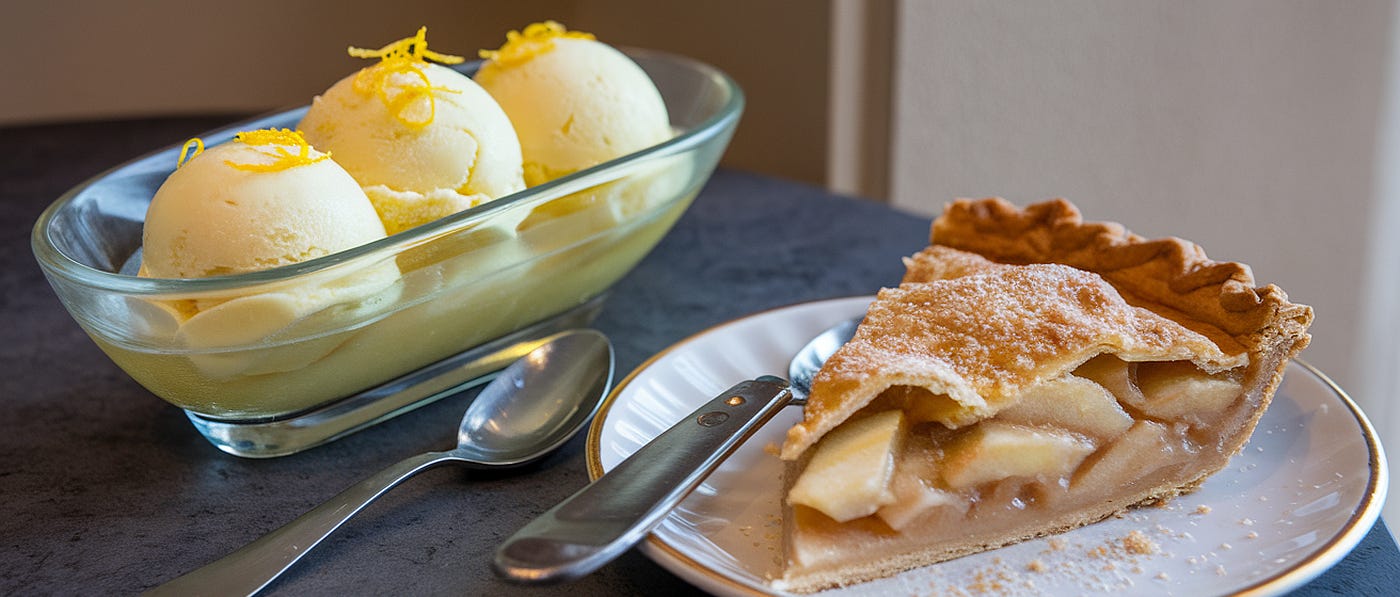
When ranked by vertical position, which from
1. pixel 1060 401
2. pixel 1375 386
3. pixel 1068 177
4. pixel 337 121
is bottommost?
pixel 1375 386

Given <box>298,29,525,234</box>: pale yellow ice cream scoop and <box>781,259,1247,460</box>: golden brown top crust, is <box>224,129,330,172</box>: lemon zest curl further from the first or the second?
<box>781,259,1247,460</box>: golden brown top crust

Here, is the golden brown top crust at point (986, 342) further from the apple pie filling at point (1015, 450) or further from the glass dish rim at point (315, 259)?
the glass dish rim at point (315, 259)

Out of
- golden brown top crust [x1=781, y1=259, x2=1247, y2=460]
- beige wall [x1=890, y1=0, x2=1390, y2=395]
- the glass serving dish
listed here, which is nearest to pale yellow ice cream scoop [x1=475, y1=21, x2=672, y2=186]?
the glass serving dish

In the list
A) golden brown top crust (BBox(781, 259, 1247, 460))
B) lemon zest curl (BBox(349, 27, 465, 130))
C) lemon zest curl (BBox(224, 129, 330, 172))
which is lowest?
golden brown top crust (BBox(781, 259, 1247, 460))

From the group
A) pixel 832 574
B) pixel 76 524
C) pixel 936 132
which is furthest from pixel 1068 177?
pixel 76 524

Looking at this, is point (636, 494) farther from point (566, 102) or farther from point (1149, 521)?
point (566, 102)

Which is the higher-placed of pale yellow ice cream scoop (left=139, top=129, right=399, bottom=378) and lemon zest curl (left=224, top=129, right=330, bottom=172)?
lemon zest curl (left=224, top=129, right=330, bottom=172)

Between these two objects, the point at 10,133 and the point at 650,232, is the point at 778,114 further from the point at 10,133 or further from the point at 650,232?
the point at 10,133
